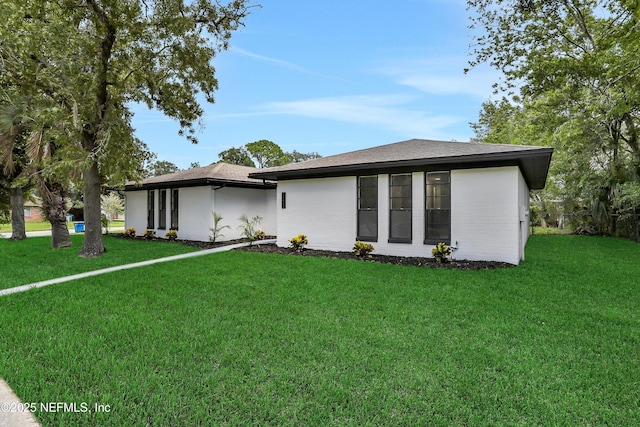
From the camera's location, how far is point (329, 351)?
3.59 metres

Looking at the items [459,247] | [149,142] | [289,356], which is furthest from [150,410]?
[149,142]

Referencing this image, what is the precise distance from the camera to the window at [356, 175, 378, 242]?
10.2 metres

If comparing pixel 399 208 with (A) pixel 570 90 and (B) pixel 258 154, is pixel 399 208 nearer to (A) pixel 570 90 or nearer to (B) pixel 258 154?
(A) pixel 570 90

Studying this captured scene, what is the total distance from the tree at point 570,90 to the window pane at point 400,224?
746 centimetres

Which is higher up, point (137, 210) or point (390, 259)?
point (137, 210)

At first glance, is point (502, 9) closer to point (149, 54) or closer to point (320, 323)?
point (149, 54)

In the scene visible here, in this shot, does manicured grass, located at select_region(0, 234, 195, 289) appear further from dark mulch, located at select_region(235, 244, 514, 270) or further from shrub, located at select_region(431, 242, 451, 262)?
shrub, located at select_region(431, 242, 451, 262)

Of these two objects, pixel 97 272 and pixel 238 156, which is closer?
pixel 97 272

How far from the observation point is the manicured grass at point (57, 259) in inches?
296

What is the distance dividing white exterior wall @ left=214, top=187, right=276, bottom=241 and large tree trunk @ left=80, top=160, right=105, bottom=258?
3925 mm

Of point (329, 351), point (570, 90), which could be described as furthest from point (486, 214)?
point (570, 90)

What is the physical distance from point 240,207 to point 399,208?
7.40 m

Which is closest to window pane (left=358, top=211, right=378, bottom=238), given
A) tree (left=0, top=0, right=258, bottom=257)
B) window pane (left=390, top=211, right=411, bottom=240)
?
window pane (left=390, top=211, right=411, bottom=240)

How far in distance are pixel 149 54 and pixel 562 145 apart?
55.3 feet
